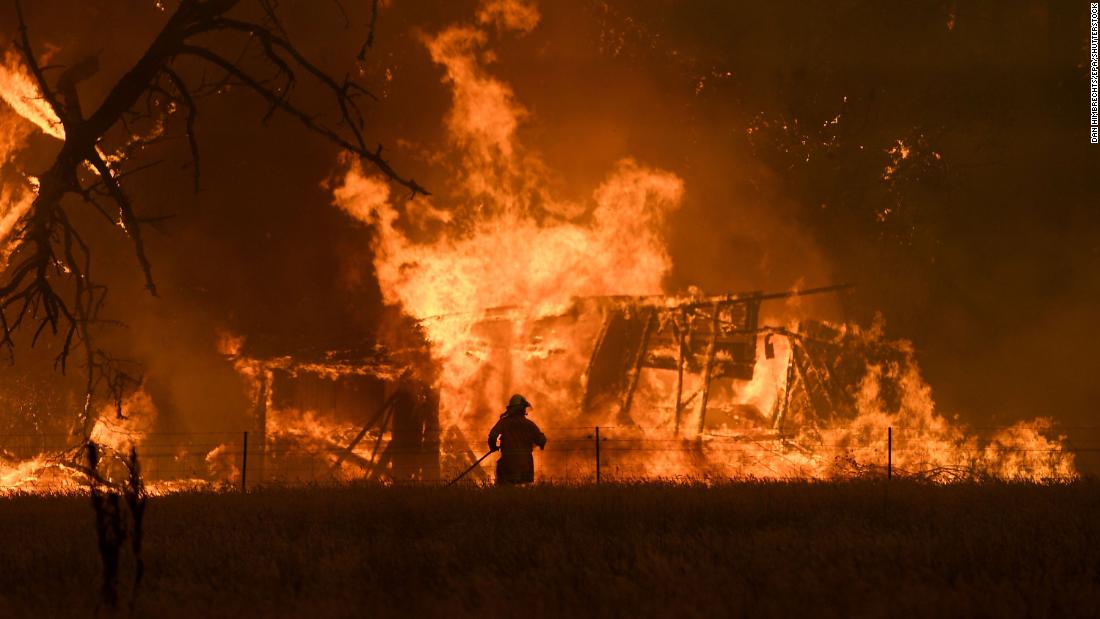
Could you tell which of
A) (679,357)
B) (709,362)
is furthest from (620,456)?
(709,362)

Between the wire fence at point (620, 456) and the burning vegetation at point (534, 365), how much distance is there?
0.04 m

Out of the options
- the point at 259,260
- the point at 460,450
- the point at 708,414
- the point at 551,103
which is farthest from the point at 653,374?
the point at 259,260

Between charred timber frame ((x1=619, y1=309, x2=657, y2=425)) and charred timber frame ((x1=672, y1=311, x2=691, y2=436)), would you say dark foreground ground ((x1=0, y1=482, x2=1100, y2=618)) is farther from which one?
charred timber frame ((x1=619, y1=309, x2=657, y2=425))

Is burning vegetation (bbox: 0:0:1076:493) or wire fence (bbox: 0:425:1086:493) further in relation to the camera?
burning vegetation (bbox: 0:0:1076:493)

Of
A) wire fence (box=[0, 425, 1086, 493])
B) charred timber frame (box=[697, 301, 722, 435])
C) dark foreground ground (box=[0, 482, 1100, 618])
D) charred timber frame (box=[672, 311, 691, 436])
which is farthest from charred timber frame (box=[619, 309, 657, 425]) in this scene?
dark foreground ground (box=[0, 482, 1100, 618])

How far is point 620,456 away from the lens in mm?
20297

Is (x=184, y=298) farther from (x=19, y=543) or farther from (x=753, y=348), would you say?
(x=19, y=543)

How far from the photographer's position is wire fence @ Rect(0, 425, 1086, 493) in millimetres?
20109

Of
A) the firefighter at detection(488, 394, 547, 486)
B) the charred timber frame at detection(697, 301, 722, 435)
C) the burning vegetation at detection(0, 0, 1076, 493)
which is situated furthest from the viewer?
the burning vegetation at detection(0, 0, 1076, 493)

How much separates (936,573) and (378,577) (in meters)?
3.42

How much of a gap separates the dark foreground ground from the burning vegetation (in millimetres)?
9261

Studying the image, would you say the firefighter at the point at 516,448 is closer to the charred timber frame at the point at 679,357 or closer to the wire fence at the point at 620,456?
the wire fence at the point at 620,456

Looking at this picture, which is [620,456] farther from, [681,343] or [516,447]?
[516,447]

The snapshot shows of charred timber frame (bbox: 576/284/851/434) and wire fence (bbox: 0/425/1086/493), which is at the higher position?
charred timber frame (bbox: 576/284/851/434)
